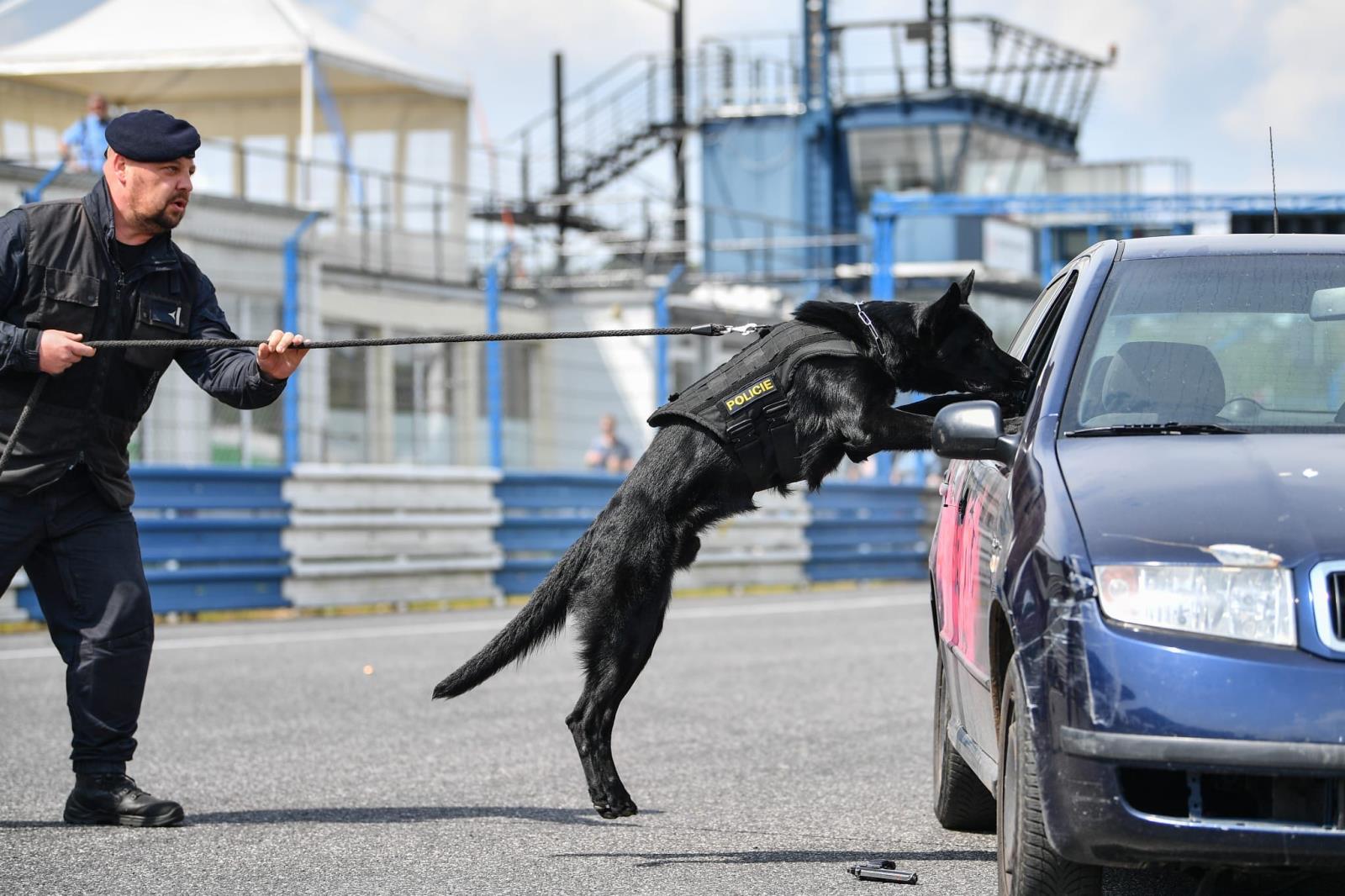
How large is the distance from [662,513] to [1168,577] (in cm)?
205

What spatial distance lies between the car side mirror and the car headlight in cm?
76

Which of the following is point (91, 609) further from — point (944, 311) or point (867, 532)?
point (867, 532)

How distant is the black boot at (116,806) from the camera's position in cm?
556

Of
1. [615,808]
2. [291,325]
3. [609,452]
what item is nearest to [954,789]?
[615,808]

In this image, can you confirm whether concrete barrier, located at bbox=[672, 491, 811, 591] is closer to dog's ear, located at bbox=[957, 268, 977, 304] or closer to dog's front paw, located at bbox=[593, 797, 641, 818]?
dog's ear, located at bbox=[957, 268, 977, 304]

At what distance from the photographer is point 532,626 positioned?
537 cm

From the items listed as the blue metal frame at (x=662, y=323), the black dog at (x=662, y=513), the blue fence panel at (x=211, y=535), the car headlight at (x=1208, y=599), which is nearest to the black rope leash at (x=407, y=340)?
the black dog at (x=662, y=513)

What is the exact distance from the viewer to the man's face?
217 inches

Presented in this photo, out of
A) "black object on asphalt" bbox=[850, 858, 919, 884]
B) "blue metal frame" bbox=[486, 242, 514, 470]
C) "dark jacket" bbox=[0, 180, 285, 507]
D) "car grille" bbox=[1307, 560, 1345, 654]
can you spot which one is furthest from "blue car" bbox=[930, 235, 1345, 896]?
"blue metal frame" bbox=[486, 242, 514, 470]

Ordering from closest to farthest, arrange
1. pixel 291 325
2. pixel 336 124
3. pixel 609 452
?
pixel 291 325 < pixel 609 452 < pixel 336 124

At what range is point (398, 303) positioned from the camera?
2367cm

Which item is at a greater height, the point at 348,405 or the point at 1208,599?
the point at 348,405

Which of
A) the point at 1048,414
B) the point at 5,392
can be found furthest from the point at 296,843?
the point at 1048,414

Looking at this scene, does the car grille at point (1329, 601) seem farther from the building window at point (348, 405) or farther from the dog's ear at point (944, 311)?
the building window at point (348, 405)
